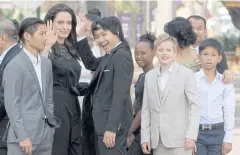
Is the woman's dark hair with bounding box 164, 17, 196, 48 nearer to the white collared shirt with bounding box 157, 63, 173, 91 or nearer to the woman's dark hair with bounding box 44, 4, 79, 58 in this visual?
the white collared shirt with bounding box 157, 63, 173, 91

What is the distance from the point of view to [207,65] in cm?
550

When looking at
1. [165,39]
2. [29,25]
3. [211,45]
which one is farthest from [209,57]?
[29,25]

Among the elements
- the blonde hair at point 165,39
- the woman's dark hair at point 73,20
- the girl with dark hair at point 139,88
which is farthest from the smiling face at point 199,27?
the blonde hair at point 165,39

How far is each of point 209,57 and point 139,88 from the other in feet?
2.09

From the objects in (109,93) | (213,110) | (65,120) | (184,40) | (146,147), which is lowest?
(146,147)

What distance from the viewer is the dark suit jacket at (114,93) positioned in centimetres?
539

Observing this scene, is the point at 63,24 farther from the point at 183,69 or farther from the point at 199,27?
the point at 199,27

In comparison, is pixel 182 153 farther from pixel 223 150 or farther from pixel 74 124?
pixel 74 124

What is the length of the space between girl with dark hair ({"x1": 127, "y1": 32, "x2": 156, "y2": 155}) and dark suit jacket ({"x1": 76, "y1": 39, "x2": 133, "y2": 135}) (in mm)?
147

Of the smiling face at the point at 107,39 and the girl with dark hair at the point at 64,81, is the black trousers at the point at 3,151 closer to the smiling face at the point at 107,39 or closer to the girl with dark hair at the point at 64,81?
the girl with dark hair at the point at 64,81

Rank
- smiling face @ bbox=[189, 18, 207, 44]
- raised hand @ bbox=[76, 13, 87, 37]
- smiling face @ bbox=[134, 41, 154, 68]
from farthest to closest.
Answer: smiling face @ bbox=[189, 18, 207, 44]
raised hand @ bbox=[76, 13, 87, 37]
smiling face @ bbox=[134, 41, 154, 68]

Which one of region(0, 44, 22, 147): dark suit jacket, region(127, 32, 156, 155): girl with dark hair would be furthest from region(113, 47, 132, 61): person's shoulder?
region(0, 44, 22, 147): dark suit jacket

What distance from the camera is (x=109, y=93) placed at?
5.50m

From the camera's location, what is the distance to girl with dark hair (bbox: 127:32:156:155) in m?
5.65
